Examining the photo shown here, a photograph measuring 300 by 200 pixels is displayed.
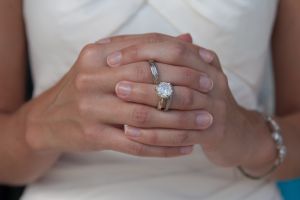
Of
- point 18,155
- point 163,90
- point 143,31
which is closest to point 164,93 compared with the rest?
point 163,90

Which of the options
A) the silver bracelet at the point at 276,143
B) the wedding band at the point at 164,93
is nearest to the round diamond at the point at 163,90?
the wedding band at the point at 164,93

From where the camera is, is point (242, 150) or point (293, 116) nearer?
point (242, 150)

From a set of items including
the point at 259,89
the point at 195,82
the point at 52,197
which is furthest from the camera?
the point at 259,89

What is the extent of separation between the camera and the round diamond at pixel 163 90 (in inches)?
30.5

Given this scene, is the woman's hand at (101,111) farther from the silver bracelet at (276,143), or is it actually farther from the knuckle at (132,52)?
the silver bracelet at (276,143)

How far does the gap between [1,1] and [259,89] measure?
558mm

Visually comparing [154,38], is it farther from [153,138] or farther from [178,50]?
[153,138]

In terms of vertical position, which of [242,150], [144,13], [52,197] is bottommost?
[52,197]

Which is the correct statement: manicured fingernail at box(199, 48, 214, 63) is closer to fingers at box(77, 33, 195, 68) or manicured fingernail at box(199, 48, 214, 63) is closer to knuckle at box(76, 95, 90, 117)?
fingers at box(77, 33, 195, 68)

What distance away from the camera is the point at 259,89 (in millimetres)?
1216

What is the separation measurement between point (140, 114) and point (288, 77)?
577 mm

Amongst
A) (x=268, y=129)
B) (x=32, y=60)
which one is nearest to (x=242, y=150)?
(x=268, y=129)

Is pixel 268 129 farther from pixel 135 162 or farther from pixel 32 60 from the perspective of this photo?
pixel 32 60

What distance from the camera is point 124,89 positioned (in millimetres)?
783
